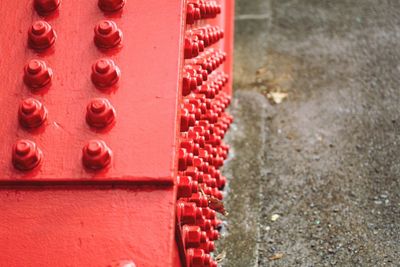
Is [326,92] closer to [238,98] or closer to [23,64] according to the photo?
[238,98]

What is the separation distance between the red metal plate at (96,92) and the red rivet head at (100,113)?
0.09 feet

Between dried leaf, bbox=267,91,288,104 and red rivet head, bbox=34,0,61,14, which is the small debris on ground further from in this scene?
red rivet head, bbox=34,0,61,14

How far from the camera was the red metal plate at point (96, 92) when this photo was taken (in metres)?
1.99

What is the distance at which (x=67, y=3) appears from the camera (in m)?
2.28

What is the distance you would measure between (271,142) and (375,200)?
0.85 meters

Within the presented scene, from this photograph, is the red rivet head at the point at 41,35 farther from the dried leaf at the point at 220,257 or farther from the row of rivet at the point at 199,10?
the dried leaf at the point at 220,257

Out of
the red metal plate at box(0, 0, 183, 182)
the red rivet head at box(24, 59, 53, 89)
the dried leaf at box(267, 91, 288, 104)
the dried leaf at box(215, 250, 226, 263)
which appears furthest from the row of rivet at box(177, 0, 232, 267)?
the dried leaf at box(267, 91, 288, 104)

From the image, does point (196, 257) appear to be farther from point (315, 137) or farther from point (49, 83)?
point (315, 137)

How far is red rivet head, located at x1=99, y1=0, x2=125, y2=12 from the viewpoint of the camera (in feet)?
7.24

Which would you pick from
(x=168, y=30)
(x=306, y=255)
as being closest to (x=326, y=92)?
(x=306, y=255)

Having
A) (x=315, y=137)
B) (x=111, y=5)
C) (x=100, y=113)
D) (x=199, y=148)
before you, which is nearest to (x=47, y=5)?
(x=111, y=5)

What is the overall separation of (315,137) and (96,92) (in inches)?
75.2

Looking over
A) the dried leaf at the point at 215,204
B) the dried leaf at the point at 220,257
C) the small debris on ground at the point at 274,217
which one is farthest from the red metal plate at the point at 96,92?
the small debris on ground at the point at 274,217

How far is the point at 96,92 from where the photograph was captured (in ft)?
6.91
